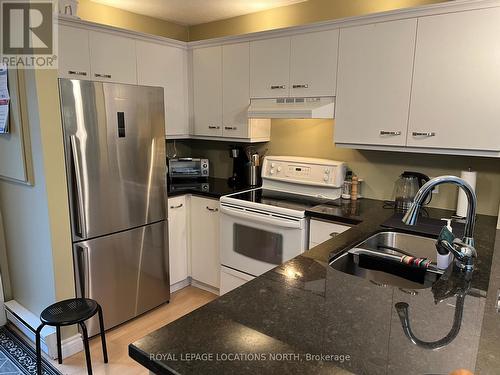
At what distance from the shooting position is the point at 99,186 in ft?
7.64

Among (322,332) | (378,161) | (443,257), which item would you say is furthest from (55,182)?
(378,161)

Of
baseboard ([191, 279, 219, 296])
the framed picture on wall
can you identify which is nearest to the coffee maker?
baseboard ([191, 279, 219, 296])

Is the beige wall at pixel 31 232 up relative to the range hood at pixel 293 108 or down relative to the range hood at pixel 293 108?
down

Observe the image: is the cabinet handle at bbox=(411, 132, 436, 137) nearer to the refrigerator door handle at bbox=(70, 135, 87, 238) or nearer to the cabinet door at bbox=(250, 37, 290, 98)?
the cabinet door at bbox=(250, 37, 290, 98)

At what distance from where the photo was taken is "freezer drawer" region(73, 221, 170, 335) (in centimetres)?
237

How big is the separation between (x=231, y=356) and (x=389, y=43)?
207 cm

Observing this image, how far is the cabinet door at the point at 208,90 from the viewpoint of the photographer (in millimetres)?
3096

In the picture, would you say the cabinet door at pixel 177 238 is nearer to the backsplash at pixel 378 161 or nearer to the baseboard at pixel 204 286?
the baseboard at pixel 204 286

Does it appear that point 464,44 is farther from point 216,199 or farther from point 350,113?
point 216,199

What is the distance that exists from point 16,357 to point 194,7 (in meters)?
2.89

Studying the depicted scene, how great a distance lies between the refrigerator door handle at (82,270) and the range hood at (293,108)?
1.54 meters

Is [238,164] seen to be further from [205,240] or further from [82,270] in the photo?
[82,270]

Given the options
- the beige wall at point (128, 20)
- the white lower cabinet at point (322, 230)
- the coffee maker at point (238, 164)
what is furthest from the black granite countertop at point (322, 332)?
the beige wall at point (128, 20)

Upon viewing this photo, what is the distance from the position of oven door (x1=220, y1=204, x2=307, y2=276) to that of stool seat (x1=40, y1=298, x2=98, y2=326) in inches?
42.7
